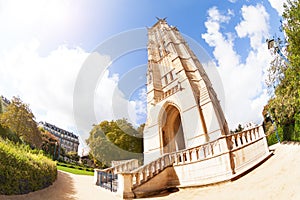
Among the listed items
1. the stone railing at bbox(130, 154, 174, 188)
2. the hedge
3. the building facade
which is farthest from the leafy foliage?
the building facade

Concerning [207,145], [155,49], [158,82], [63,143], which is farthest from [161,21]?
[63,143]

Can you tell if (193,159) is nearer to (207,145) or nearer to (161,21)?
(207,145)

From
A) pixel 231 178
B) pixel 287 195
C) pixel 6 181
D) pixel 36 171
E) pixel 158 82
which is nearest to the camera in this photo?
pixel 287 195

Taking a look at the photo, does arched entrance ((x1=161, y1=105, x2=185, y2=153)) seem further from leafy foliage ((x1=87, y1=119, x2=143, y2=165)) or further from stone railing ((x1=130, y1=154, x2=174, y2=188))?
stone railing ((x1=130, y1=154, x2=174, y2=188))

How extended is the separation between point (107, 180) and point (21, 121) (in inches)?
546

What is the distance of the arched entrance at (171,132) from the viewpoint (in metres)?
19.5

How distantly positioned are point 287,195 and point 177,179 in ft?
18.6

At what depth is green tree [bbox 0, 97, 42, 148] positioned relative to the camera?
18.9 m

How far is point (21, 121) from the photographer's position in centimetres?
1934

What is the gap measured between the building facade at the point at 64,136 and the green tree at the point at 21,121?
214 ft

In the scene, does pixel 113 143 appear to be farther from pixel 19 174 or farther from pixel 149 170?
pixel 19 174

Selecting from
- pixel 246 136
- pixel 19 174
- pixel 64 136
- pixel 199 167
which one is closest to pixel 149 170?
pixel 199 167

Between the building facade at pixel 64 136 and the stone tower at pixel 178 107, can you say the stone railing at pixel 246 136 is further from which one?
the building facade at pixel 64 136

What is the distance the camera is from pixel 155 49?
100 feet
